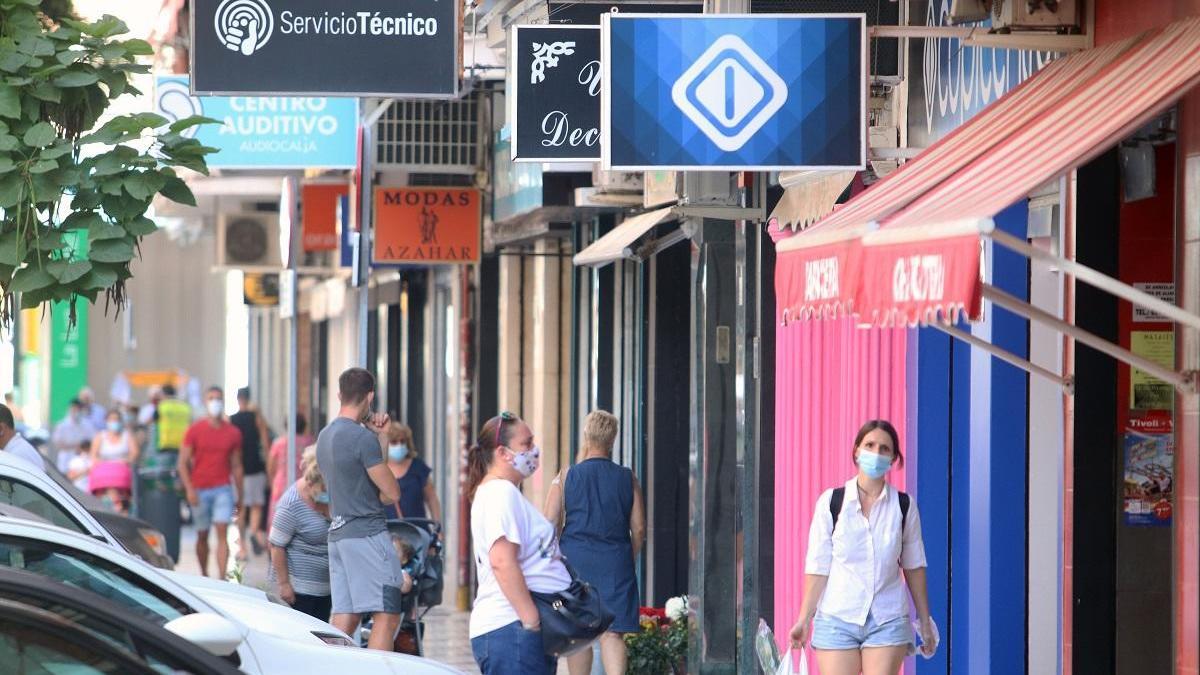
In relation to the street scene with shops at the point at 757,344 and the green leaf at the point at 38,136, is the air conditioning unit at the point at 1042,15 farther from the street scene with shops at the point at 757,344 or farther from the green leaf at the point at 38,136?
the green leaf at the point at 38,136

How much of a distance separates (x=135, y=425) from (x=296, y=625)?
64.4 ft

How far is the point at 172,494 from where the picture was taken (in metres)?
23.0

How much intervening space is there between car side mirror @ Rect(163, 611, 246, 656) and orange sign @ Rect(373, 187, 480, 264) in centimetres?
1288

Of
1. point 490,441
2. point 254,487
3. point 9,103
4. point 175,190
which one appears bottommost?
point 254,487

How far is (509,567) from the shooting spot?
832 cm

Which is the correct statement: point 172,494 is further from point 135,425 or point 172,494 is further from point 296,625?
point 296,625

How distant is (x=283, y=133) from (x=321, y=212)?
808 cm

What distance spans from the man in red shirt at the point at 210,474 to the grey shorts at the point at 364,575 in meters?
10.1

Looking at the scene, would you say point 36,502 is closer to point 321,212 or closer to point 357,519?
point 357,519

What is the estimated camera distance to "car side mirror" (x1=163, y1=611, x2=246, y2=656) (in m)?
6.05

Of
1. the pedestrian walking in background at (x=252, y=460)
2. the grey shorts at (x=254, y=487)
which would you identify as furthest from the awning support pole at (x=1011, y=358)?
the grey shorts at (x=254, y=487)

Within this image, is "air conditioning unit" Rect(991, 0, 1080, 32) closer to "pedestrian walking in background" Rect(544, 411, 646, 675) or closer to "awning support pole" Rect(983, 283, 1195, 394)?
"awning support pole" Rect(983, 283, 1195, 394)

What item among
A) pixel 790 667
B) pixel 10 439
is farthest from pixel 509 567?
pixel 10 439

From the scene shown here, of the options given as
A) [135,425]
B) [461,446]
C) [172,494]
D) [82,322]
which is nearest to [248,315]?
[82,322]
